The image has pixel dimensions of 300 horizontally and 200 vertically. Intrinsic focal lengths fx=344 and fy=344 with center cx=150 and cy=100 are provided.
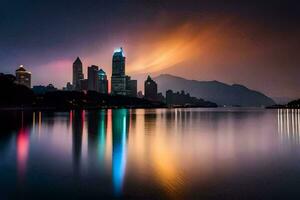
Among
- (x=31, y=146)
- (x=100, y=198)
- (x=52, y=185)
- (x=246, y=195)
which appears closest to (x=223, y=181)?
(x=246, y=195)

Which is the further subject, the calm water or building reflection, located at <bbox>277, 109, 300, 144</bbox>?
building reflection, located at <bbox>277, 109, 300, 144</bbox>

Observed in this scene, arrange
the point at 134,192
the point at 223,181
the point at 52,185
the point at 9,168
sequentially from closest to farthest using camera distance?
the point at 134,192, the point at 52,185, the point at 223,181, the point at 9,168

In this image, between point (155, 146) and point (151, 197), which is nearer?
point (151, 197)

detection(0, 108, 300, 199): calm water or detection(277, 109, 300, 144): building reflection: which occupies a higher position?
detection(277, 109, 300, 144): building reflection

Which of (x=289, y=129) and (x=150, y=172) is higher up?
(x=289, y=129)

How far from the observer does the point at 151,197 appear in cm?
1148

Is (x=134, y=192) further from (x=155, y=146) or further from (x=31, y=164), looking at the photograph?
(x=155, y=146)

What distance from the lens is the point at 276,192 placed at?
40.6 ft

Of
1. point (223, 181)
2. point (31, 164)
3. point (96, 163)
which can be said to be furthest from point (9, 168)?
point (223, 181)

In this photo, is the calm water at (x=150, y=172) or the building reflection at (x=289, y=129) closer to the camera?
the calm water at (x=150, y=172)

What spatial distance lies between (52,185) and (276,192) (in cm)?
834

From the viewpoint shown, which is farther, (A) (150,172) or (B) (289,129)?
(B) (289,129)

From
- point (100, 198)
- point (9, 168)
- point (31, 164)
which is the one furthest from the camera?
point (31, 164)

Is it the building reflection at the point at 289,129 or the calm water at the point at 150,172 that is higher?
the building reflection at the point at 289,129
